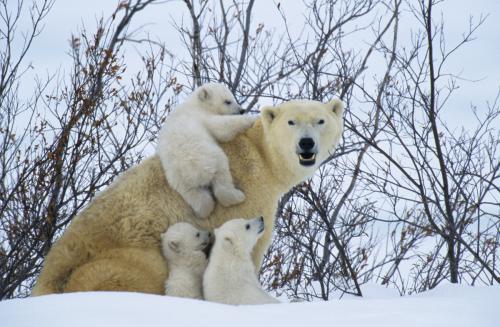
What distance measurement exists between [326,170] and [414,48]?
7.17 ft

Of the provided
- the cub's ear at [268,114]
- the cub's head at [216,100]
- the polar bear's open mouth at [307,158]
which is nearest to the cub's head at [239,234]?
the polar bear's open mouth at [307,158]

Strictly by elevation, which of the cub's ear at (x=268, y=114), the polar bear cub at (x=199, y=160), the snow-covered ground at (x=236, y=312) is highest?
the cub's ear at (x=268, y=114)

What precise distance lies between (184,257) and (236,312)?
1.88m

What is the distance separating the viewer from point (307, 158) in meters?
5.72

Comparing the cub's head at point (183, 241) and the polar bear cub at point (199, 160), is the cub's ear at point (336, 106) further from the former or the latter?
the cub's head at point (183, 241)

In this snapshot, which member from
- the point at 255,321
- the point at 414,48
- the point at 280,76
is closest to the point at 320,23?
the point at 280,76

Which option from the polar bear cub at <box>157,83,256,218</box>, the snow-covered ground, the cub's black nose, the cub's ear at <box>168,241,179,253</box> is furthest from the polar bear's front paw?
the snow-covered ground

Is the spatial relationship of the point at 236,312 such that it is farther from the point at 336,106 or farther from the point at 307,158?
the point at 336,106

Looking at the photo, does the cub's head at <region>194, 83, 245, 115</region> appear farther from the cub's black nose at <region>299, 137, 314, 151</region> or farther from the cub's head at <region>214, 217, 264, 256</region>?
the cub's head at <region>214, 217, 264, 256</region>

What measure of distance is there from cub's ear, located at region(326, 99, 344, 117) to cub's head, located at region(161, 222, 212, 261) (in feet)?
5.25

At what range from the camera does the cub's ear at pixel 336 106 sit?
6.08 m

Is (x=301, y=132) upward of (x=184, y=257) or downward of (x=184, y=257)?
upward

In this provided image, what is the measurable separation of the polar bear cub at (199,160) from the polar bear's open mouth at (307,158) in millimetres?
574

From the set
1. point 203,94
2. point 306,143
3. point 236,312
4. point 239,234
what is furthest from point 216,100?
point 236,312
